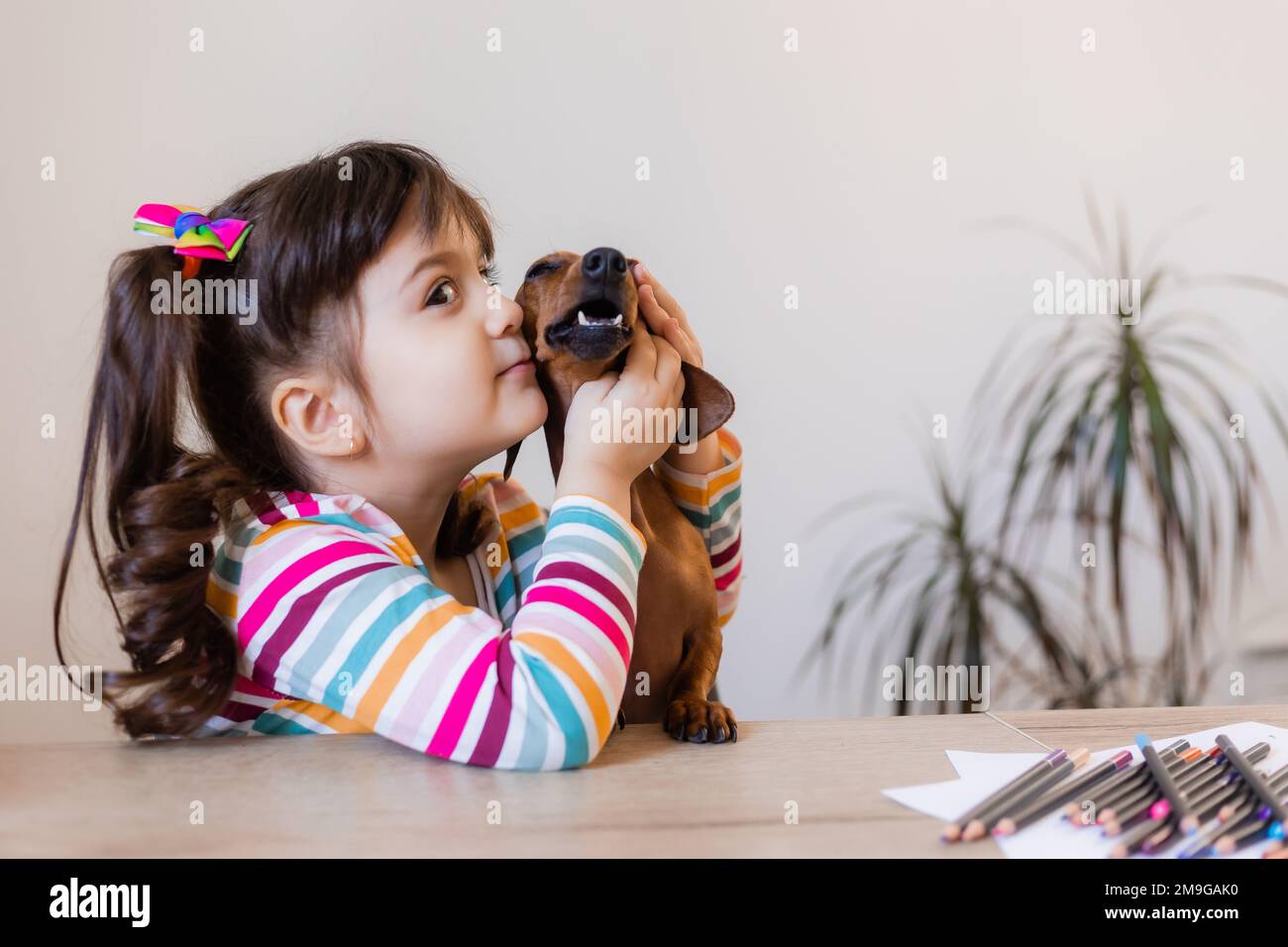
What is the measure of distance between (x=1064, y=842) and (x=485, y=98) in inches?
78.4

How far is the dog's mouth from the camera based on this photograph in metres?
1.01

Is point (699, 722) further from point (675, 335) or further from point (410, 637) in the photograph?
point (675, 335)

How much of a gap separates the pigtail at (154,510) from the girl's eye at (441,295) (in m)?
0.22

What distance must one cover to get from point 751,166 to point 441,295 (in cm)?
150

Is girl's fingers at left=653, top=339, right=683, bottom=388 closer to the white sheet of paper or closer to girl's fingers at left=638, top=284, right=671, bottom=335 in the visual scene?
girl's fingers at left=638, top=284, right=671, bottom=335

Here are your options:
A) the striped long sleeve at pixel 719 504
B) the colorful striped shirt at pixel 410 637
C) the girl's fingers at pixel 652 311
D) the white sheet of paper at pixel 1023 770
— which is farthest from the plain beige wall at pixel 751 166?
the white sheet of paper at pixel 1023 770

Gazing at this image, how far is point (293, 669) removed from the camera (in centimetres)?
87

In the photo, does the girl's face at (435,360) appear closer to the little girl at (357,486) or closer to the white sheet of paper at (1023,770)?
the little girl at (357,486)

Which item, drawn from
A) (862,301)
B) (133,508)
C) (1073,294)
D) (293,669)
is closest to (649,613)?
(293,669)

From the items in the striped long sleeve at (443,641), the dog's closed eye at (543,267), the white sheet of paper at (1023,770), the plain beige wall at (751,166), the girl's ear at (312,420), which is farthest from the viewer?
the plain beige wall at (751,166)

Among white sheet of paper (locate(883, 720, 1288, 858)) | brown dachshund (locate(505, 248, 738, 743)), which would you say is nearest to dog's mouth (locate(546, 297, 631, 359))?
brown dachshund (locate(505, 248, 738, 743))

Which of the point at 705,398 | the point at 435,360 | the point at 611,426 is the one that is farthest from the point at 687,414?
the point at 435,360

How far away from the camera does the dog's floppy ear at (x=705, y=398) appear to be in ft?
3.44
